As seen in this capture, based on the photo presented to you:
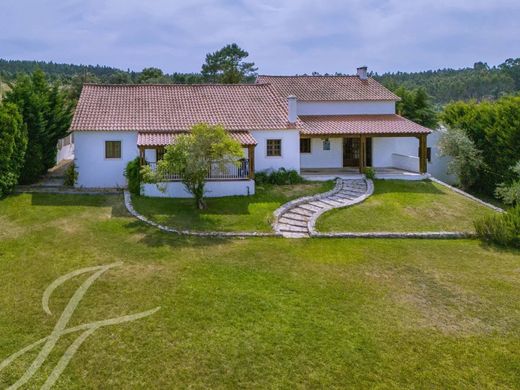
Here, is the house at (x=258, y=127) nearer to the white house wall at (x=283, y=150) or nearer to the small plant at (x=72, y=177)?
the white house wall at (x=283, y=150)

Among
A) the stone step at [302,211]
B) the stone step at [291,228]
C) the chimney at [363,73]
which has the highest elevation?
the chimney at [363,73]

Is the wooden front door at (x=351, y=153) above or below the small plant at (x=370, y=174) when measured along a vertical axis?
above

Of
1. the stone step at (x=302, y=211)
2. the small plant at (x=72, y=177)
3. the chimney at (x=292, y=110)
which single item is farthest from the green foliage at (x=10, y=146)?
the chimney at (x=292, y=110)

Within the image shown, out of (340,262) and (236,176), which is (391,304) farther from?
(236,176)

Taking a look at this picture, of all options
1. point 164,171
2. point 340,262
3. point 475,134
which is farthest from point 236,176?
point 475,134

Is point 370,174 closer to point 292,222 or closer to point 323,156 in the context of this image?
point 323,156

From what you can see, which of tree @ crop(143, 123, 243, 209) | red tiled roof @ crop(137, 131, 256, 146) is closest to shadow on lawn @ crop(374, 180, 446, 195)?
red tiled roof @ crop(137, 131, 256, 146)
